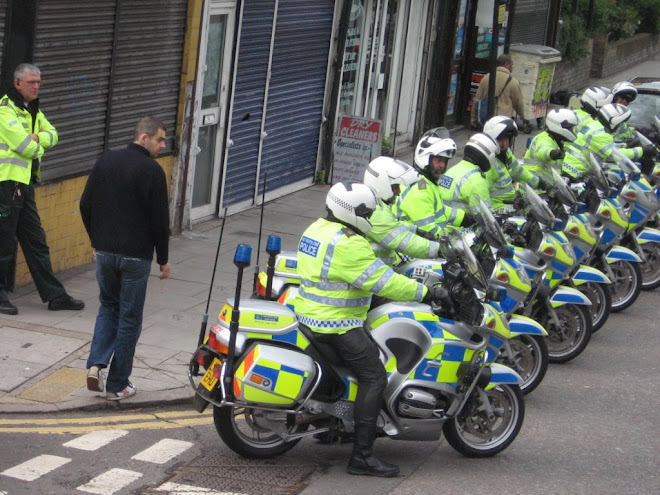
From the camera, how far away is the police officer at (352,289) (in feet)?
22.5

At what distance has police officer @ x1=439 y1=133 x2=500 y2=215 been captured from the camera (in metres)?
9.70

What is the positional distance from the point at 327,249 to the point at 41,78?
4.40m

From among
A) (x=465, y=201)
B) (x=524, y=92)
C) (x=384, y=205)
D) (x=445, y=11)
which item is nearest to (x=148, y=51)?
(x=465, y=201)

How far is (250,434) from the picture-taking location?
730 centimetres

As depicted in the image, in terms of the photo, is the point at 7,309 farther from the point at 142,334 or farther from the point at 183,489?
the point at 183,489

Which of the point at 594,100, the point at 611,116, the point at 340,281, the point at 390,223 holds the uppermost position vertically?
the point at 594,100

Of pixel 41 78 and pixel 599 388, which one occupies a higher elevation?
pixel 41 78

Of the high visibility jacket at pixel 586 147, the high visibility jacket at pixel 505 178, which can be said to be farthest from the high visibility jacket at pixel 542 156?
the high visibility jacket at pixel 505 178

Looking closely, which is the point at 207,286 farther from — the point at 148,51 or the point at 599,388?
the point at 599,388

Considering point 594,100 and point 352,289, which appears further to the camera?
point 594,100

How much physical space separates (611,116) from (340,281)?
21.8 feet

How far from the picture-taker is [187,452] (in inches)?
285

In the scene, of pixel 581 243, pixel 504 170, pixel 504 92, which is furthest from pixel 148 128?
pixel 504 92

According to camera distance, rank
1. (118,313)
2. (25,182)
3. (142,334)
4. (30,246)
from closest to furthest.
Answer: (118,313) → (142,334) → (25,182) → (30,246)
